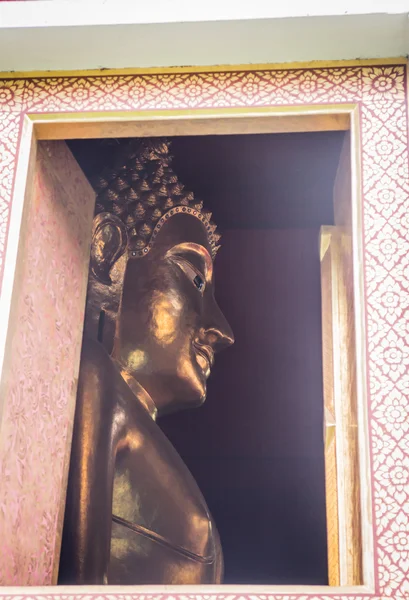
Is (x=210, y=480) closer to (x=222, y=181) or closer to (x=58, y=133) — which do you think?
(x=222, y=181)

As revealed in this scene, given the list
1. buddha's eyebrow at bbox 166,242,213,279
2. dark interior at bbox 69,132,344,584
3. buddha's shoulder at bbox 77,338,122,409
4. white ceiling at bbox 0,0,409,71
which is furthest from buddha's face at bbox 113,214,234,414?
white ceiling at bbox 0,0,409,71

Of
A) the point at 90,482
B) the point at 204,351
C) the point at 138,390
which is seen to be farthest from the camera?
the point at 204,351

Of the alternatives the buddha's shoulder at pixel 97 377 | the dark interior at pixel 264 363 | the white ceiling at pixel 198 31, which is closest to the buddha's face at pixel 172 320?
the buddha's shoulder at pixel 97 377

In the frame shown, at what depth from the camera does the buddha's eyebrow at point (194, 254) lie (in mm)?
3362

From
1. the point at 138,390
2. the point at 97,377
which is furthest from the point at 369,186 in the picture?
the point at 138,390

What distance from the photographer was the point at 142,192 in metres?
3.38

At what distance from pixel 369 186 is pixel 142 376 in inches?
48.6

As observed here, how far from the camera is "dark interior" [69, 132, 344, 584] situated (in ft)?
11.6

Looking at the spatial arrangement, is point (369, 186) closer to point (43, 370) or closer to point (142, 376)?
point (43, 370)

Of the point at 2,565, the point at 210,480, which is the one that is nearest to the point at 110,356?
the point at 210,480

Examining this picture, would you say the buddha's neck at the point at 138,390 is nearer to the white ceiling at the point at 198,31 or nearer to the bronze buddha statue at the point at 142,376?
the bronze buddha statue at the point at 142,376

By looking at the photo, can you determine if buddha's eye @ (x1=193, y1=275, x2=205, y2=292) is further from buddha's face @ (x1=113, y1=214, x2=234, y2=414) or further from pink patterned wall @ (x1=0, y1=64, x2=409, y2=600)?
pink patterned wall @ (x1=0, y1=64, x2=409, y2=600)

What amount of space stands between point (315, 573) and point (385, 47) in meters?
2.04

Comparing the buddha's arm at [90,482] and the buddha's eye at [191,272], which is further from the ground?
the buddha's eye at [191,272]
